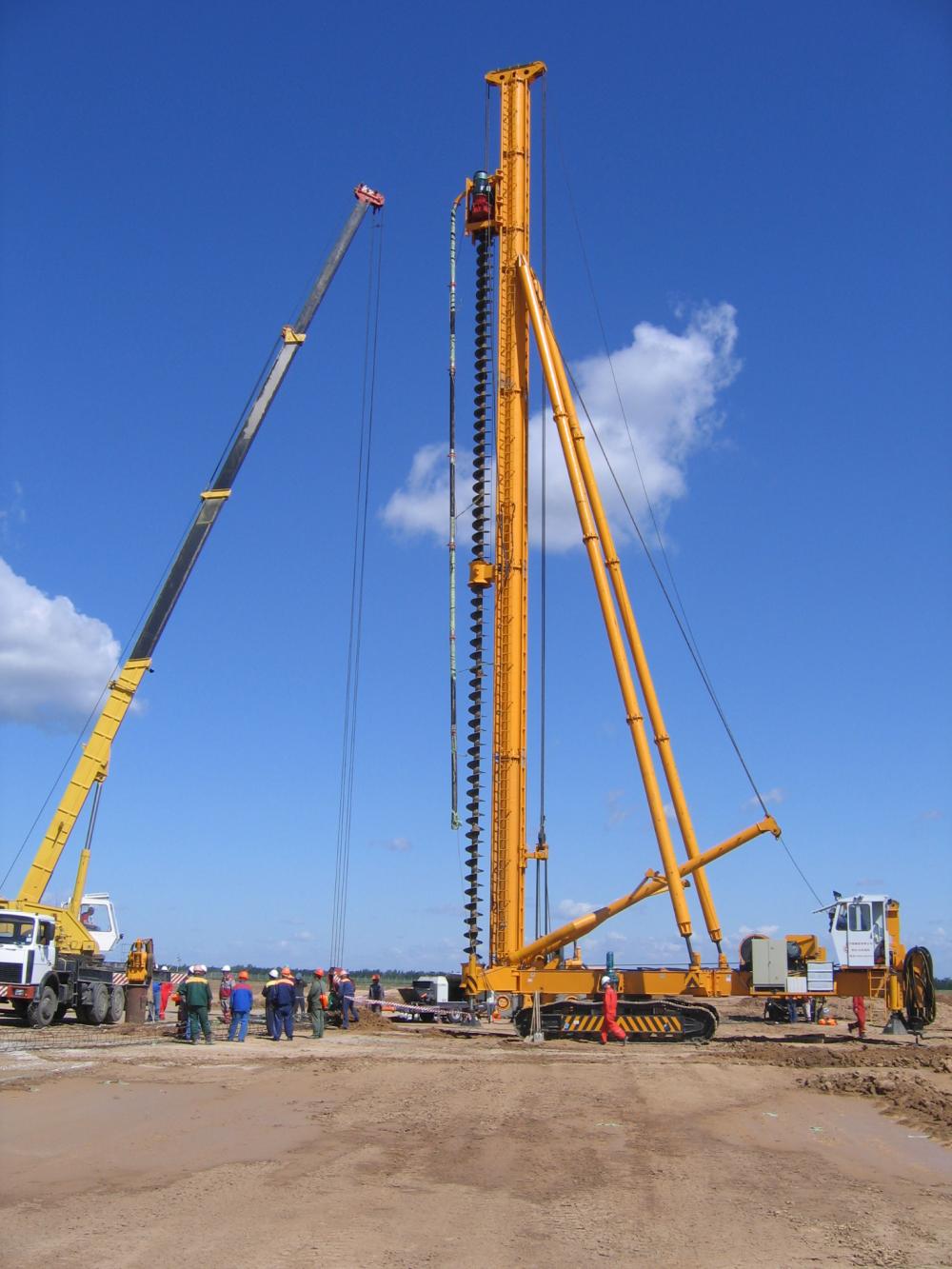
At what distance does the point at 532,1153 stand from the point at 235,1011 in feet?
43.7

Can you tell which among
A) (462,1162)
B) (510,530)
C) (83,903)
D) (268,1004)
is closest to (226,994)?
(83,903)

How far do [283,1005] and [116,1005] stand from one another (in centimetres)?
721

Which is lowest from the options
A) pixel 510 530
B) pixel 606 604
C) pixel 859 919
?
pixel 859 919

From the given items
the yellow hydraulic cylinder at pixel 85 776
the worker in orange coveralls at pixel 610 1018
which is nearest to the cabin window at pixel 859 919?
the worker in orange coveralls at pixel 610 1018

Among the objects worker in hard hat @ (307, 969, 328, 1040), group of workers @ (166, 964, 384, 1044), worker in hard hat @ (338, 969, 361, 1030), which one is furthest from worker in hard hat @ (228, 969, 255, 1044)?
worker in hard hat @ (338, 969, 361, 1030)

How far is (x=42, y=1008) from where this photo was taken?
24.2 meters

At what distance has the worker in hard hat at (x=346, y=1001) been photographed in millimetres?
27516

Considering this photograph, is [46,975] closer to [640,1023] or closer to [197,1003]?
[197,1003]

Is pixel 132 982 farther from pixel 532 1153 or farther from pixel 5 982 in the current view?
pixel 532 1153

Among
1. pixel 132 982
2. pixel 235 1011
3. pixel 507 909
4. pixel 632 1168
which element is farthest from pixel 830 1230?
pixel 132 982

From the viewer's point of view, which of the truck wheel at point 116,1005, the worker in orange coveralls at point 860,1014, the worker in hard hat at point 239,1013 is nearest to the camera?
the worker in hard hat at point 239,1013

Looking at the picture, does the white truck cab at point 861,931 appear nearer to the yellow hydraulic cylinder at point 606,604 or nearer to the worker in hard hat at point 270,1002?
the yellow hydraulic cylinder at point 606,604

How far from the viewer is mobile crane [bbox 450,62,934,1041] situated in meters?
24.5

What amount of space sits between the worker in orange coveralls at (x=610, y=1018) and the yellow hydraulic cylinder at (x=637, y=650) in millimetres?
2499
